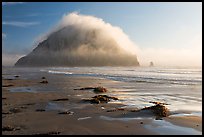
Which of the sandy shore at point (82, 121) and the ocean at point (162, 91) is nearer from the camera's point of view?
the sandy shore at point (82, 121)

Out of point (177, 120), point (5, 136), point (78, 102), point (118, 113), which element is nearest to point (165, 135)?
point (177, 120)

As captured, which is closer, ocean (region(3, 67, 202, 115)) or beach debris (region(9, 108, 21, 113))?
beach debris (region(9, 108, 21, 113))

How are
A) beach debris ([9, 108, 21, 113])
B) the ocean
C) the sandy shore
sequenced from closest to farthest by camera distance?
the sandy shore < beach debris ([9, 108, 21, 113]) < the ocean

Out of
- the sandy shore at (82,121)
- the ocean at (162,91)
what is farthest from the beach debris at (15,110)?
the ocean at (162,91)

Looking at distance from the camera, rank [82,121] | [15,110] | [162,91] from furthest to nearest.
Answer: [162,91] < [15,110] < [82,121]

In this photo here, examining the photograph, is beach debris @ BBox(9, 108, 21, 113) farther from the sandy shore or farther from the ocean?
the ocean

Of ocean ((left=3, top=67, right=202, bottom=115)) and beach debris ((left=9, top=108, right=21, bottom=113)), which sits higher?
ocean ((left=3, top=67, right=202, bottom=115))

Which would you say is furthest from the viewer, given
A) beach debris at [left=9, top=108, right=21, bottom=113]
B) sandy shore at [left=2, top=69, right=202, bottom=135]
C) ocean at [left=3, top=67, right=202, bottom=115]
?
ocean at [left=3, top=67, right=202, bottom=115]

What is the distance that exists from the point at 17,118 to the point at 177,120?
5.54m

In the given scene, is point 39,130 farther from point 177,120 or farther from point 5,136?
point 177,120

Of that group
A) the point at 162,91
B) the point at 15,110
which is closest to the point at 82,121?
the point at 15,110

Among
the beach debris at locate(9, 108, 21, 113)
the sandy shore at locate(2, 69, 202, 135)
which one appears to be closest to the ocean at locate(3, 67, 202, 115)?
the sandy shore at locate(2, 69, 202, 135)

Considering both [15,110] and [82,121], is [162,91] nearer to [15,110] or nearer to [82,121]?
[82,121]

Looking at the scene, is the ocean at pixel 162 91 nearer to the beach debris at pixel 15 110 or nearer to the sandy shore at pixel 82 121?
the sandy shore at pixel 82 121
